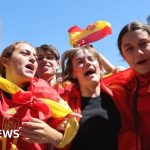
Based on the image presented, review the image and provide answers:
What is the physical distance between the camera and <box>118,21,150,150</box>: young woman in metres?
3.11

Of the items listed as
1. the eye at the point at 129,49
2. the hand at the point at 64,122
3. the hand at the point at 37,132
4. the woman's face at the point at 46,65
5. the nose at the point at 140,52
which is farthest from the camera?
the woman's face at the point at 46,65

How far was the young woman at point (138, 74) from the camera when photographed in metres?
3.11

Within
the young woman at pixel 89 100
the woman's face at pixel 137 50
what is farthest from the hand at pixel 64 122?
the woman's face at pixel 137 50

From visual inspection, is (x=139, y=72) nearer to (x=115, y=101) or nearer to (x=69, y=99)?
(x=115, y=101)

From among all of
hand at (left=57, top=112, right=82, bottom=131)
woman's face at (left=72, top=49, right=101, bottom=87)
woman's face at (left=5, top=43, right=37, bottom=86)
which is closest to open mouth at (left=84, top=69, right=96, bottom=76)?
woman's face at (left=72, top=49, right=101, bottom=87)

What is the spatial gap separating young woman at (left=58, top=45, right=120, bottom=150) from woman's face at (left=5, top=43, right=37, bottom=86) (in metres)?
0.43

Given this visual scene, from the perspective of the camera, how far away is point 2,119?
9.55ft

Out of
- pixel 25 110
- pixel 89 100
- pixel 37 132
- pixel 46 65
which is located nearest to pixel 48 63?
pixel 46 65

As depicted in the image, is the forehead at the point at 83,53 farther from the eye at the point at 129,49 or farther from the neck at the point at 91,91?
the eye at the point at 129,49

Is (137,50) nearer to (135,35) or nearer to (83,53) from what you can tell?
(135,35)

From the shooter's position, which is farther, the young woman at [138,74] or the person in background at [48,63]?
the person in background at [48,63]

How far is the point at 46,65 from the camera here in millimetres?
4469

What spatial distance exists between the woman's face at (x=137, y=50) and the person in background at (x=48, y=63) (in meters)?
1.26

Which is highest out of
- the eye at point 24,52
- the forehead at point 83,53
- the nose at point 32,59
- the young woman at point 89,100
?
the eye at point 24,52
